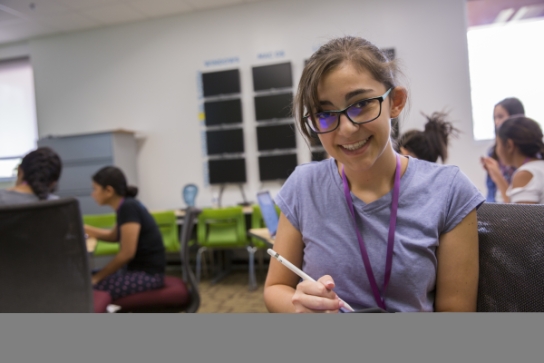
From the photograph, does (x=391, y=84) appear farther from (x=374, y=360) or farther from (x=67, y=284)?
(x=67, y=284)

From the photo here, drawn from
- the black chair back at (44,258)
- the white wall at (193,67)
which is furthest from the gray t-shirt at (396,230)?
the white wall at (193,67)

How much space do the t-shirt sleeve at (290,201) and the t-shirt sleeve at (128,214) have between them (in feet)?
4.28

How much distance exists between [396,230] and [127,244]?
61.1 inches

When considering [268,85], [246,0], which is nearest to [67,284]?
[268,85]

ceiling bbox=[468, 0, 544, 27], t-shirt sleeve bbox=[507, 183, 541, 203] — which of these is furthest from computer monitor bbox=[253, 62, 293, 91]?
t-shirt sleeve bbox=[507, 183, 541, 203]

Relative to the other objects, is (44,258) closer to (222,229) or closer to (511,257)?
(511,257)

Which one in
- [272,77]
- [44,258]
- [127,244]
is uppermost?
[272,77]

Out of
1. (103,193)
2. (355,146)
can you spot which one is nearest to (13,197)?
(103,193)

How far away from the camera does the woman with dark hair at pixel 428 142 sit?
192 cm

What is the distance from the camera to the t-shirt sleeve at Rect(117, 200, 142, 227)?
2.07 meters

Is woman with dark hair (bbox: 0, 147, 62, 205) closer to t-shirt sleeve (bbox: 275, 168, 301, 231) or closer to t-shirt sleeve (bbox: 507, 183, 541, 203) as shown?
t-shirt sleeve (bbox: 275, 168, 301, 231)

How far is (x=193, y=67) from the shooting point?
200 inches

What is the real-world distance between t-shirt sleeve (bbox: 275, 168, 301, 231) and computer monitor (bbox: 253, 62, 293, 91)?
153 inches

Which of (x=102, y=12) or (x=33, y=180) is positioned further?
(x=102, y=12)
